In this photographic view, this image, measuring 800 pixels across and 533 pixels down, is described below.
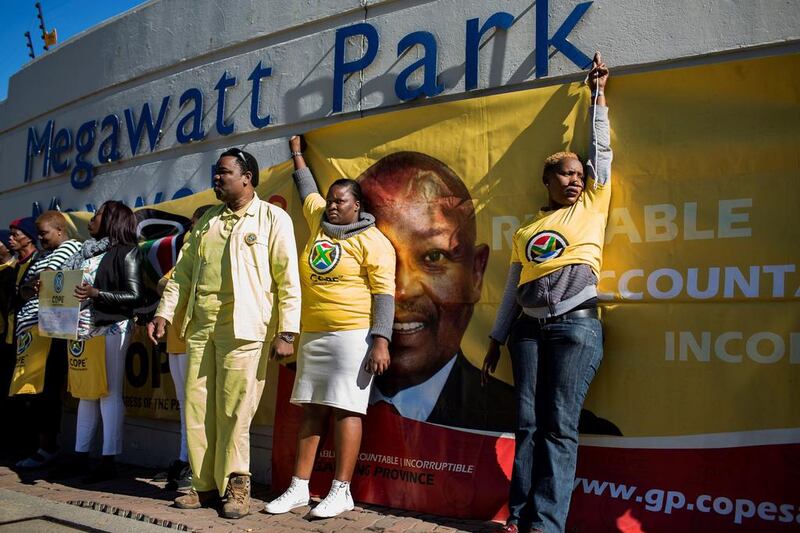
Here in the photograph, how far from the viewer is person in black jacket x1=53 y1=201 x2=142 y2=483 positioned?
5234 millimetres

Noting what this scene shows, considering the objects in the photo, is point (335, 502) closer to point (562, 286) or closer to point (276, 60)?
point (562, 286)

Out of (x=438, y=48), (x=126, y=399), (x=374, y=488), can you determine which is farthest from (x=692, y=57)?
(x=126, y=399)

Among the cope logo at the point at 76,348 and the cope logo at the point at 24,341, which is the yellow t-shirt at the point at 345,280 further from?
the cope logo at the point at 24,341

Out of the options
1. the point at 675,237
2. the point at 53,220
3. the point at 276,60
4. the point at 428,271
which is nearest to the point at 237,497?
the point at 428,271

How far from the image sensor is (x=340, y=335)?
14.0ft

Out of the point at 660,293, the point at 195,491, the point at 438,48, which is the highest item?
the point at 438,48

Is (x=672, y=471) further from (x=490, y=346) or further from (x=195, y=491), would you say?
(x=195, y=491)

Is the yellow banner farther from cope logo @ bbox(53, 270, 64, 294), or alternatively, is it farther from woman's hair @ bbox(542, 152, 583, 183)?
cope logo @ bbox(53, 270, 64, 294)

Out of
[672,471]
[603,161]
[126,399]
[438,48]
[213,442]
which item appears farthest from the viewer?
[126,399]

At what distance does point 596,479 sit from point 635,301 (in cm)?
91

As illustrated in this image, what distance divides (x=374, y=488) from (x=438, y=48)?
278 centimetres

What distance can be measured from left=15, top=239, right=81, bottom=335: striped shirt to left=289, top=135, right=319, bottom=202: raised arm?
6.37 ft

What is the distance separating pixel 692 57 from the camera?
393 centimetres

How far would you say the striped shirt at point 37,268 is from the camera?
5.75m
